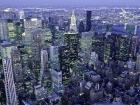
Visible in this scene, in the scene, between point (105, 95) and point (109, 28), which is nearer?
point (105, 95)

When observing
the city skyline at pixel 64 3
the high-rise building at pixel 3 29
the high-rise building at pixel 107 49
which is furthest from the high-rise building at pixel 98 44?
the high-rise building at pixel 3 29

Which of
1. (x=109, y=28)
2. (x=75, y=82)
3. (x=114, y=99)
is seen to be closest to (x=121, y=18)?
(x=109, y=28)

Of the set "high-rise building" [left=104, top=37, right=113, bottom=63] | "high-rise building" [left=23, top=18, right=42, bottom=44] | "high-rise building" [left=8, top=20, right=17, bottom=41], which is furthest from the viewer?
"high-rise building" [left=23, top=18, right=42, bottom=44]

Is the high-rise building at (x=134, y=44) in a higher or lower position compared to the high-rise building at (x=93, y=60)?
higher

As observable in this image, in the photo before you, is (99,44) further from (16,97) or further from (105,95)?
(16,97)

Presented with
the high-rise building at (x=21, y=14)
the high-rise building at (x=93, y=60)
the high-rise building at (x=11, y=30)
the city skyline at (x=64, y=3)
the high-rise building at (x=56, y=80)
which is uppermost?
the city skyline at (x=64, y=3)

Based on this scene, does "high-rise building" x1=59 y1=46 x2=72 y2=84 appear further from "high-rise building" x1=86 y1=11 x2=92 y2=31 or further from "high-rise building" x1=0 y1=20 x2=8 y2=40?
"high-rise building" x1=86 y1=11 x2=92 y2=31

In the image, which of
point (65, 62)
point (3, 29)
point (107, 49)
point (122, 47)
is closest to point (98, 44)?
point (107, 49)

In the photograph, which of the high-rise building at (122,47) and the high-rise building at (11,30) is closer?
the high-rise building at (122,47)

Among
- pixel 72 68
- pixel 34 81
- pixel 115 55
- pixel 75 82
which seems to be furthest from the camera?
pixel 115 55

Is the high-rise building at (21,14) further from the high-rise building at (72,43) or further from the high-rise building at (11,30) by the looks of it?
the high-rise building at (72,43)

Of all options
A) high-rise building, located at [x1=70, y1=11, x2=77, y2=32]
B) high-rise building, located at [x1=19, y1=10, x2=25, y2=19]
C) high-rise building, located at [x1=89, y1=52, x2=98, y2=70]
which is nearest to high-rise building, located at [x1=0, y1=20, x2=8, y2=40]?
high-rise building, located at [x1=19, y1=10, x2=25, y2=19]
